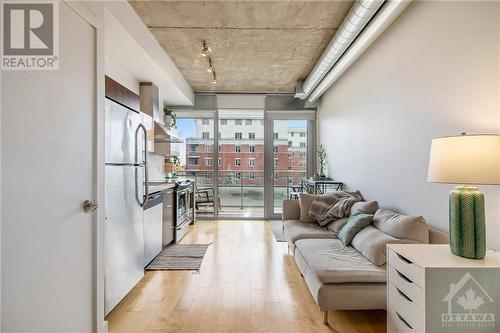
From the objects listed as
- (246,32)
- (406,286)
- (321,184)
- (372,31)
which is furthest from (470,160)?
(321,184)

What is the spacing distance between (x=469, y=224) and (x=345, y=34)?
7.62ft

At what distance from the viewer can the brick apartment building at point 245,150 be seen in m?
6.23

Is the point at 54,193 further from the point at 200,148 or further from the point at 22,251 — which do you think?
the point at 200,148

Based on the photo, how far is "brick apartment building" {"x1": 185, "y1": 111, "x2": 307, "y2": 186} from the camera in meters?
6.23

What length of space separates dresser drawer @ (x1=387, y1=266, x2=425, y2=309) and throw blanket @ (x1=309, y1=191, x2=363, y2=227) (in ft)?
5.43

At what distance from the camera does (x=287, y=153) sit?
6246 mm

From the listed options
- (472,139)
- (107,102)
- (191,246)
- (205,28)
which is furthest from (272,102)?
(472,139)

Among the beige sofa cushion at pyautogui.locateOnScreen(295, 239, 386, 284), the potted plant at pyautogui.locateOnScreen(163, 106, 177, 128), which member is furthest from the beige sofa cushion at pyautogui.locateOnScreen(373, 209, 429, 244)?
the potted plant at pyautogui.locateOnScreen(163, 106, 177, 128)

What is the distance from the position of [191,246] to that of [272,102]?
3.64m

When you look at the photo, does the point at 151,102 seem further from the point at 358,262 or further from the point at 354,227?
the point at 358,262

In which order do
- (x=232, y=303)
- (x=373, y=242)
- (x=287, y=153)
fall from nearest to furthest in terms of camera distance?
1. (x=373, y=242)
2. (x=232, y=303)
3. (x=287, y=153)

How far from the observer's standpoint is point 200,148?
6.25 m

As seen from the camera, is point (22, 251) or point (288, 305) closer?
point (22, 251)

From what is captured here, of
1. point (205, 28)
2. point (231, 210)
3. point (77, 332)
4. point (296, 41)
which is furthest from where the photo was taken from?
point (231, 210)
